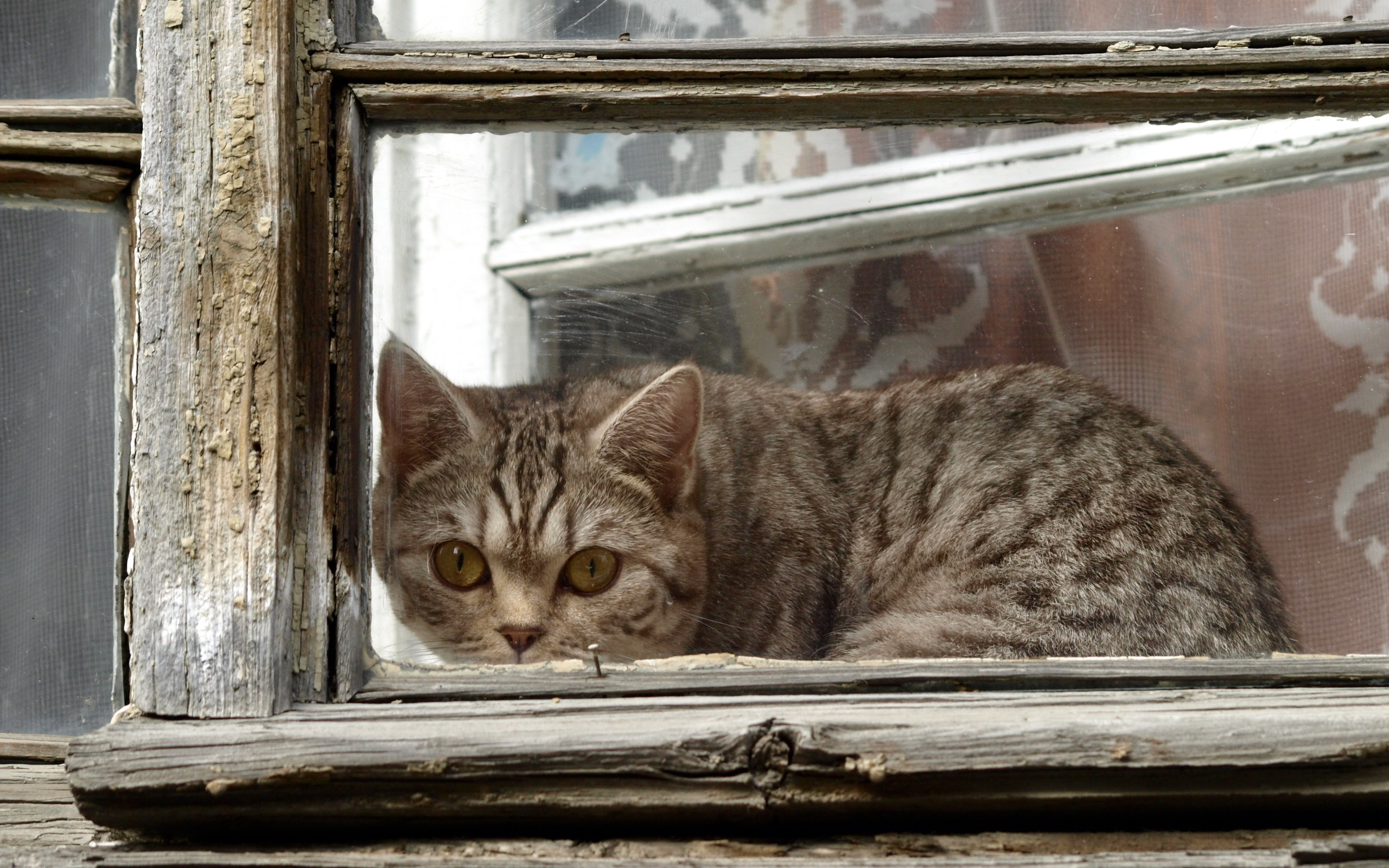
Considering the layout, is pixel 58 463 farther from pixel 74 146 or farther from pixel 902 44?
pixel 902 44

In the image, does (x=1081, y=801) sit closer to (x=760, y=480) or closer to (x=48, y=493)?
(x=760, y=480)

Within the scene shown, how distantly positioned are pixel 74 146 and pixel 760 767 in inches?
47.1

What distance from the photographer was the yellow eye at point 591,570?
201cm

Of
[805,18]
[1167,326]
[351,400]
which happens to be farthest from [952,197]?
[351,400]

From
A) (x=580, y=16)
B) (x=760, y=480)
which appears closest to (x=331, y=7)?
(x=580, y=16)

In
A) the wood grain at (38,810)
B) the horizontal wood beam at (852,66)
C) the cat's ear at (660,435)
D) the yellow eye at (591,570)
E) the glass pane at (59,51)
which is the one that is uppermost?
the glass pane at (59,51)

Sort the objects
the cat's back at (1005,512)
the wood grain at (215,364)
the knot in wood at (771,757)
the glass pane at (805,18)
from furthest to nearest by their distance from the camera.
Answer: the cat's back at (1005,512) < the glass pane at (805,18) < the wood grain at (215,364) < the knot in wood at (771,757)

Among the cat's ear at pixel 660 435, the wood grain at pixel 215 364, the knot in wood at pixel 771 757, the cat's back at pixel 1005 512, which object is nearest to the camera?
the knot in wood at pixel 771 757

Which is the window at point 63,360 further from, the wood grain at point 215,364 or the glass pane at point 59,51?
the wood grain at point 215,364

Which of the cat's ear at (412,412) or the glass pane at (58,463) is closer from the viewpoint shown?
the glass pane at (58,463)

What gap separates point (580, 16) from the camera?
5.19 ft

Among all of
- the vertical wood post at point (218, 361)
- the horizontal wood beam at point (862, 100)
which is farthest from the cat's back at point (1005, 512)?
the vertical wood post at point (218, 361)

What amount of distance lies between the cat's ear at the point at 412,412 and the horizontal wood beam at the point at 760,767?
0.53 meters

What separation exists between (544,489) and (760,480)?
54cm
